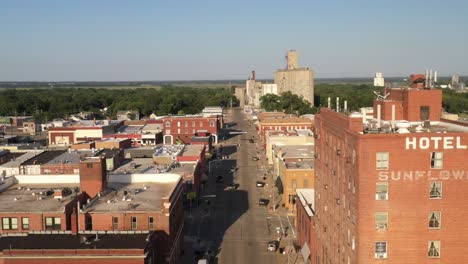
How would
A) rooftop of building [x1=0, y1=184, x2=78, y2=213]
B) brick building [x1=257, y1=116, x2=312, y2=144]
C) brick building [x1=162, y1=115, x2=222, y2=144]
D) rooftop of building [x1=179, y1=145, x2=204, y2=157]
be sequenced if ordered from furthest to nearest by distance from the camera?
brick building [x1=162, y1=115, x2=222, y2=144] → brick building [x1=257, y1=116, x2=312, y2=144] → rooftop of building [x1=179, y1=145, x2=204, y2=157] → rooftop of building [x1=0, y1=184, x2=78, y2=213]

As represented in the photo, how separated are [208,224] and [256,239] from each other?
9.57 meters

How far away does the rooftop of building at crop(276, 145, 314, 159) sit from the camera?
300ft

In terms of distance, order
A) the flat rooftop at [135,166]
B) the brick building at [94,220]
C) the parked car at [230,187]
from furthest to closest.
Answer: the parked car at [230,187]
the flat rooftop at [135,166]
the brick building at [94,220]

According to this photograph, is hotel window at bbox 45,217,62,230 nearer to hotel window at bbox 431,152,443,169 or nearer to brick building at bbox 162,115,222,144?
hotel window at bbox 431,152,443,169

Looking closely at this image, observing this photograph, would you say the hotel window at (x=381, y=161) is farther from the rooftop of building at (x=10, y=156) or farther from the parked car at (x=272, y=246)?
the rooftop of building at (x=10, y=156)

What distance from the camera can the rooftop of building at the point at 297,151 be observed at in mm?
91450

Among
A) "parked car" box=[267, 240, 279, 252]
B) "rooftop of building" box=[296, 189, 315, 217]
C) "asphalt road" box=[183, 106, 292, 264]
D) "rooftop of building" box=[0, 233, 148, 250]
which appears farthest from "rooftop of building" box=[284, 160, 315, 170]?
"rooftop of building" box=[0, 233, 148, 250]

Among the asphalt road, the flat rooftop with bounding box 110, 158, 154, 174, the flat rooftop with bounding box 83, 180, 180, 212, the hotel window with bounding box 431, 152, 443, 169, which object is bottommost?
the asphalt road

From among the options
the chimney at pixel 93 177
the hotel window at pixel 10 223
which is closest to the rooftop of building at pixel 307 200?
the chimney at pixel 93 177

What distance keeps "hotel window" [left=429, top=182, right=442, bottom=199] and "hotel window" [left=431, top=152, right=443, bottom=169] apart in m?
1.17

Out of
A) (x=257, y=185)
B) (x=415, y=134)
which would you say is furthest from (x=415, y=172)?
(x=257, y=185)

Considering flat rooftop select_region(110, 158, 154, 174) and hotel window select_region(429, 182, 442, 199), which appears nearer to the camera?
hotel window select_region(429, 182, 442, 199)

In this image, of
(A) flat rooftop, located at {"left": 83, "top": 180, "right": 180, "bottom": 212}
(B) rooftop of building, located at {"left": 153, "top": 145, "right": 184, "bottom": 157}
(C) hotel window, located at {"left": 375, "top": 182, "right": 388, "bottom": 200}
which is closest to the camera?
(C) hotel window, located at {"left": 375, "top": 182, "right": 388, "bottom": 200}

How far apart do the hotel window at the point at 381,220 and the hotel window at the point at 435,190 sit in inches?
135
